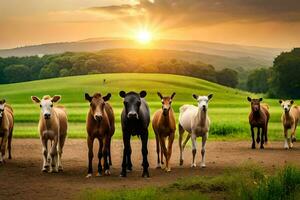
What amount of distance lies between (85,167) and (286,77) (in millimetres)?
87824

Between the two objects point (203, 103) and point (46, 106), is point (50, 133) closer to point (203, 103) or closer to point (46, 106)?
point (46, 106)

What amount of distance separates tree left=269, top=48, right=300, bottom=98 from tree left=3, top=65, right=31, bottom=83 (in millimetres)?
57714

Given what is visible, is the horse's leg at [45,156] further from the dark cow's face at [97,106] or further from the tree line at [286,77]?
the tree line at [286,77]

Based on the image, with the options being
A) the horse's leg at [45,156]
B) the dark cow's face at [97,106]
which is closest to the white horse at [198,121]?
the dark cow's face at [97,106]

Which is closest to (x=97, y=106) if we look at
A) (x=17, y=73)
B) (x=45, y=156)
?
(x=45, y=156)

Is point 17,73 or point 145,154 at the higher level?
point 17,73

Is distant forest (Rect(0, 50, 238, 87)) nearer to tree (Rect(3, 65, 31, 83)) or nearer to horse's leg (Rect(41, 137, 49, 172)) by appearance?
tree (Rect(3, 65, 31, 83))

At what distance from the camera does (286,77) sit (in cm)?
10419

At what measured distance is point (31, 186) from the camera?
16.0m

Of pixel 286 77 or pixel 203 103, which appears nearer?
pixel 203 103

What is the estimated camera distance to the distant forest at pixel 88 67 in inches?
5256

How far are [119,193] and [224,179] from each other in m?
3.39

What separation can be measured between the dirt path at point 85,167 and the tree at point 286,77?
74752mm

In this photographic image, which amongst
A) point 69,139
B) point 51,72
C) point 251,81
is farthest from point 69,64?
point 69,139
